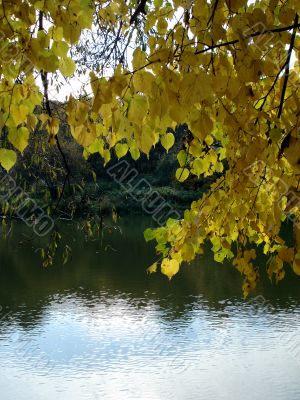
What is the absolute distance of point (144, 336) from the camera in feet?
24.5

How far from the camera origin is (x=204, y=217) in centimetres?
162

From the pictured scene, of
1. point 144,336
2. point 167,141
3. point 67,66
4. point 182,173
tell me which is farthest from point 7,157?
point 144,336

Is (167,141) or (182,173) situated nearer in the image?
(167,141)

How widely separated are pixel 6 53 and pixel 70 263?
10.9 meters

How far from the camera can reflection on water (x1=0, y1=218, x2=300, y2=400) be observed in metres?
6.01

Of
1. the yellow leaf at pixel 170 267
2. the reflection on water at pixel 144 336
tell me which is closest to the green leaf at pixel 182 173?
the yellow leaf at pixel 170 267

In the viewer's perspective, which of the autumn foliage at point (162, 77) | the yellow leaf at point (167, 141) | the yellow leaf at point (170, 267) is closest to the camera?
the autumn foliage at point (162, 77)

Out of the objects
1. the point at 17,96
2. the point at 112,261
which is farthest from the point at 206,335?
the point at 17,96

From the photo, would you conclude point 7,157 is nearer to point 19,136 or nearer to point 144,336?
point 19,136

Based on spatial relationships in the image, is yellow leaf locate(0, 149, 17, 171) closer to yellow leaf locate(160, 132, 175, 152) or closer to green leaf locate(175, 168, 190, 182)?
yellow leaf locate(160, 132, 175, 152)

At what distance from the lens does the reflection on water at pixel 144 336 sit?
6.01m

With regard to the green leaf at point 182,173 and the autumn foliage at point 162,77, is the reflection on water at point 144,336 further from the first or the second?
the autumn foliage at point 162,77

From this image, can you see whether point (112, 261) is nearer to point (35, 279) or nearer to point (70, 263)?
point (70, 263)

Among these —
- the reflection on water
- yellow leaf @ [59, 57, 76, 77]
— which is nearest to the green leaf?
yellow leaf @ [59, 57, 76, 77]
